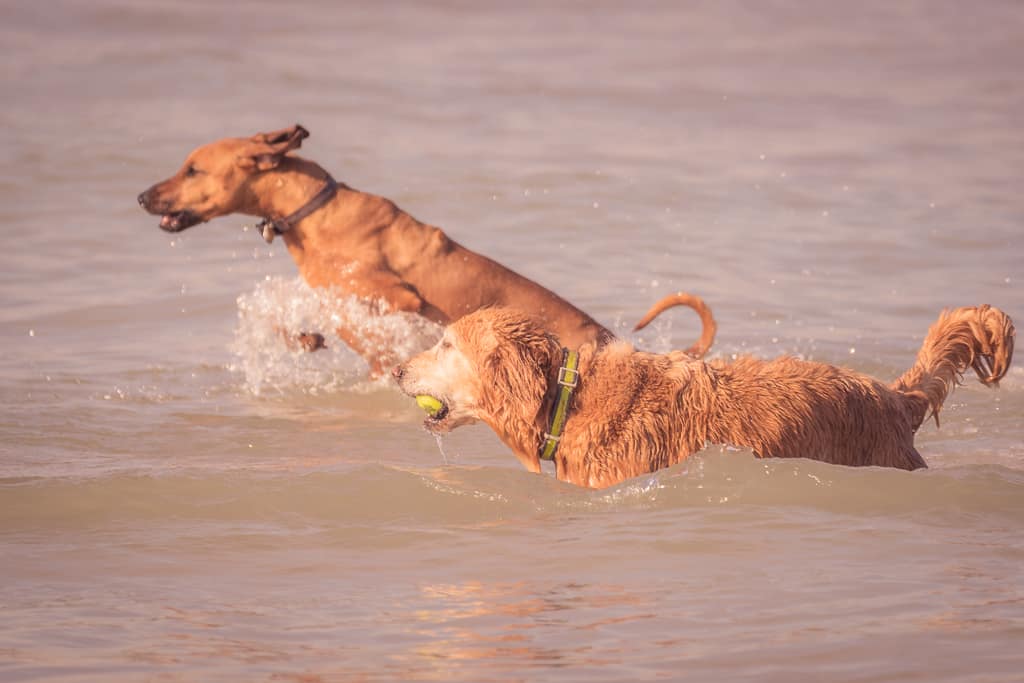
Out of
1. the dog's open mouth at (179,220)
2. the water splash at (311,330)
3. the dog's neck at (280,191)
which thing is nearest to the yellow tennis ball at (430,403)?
the water splash at (311,330)

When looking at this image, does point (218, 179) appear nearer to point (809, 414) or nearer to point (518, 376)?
Answer: point (518, 376)

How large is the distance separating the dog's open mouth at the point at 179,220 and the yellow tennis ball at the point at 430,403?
4405mm

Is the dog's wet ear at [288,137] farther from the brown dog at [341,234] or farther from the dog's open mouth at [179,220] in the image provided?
the dog's open mouth at [179,220]

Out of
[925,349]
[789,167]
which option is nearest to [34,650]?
[925,349]

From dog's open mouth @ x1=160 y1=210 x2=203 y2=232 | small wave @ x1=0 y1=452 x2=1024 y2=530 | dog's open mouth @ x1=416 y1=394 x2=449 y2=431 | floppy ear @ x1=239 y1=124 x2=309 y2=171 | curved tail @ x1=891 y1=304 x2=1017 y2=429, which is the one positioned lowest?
small wave @ x1=0 y1=452 x2=1024 y2=530

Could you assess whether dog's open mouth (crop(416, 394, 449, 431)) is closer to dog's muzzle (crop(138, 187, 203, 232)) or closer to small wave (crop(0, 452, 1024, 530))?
small wave (crop(0, 452, 1024, 530))

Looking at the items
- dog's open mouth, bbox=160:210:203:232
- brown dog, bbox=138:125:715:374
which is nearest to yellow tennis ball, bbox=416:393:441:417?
brown dog, bbox=138:125:715:374

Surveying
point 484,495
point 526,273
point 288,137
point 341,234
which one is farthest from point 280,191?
point 484,495

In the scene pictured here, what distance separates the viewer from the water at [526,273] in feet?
18.0

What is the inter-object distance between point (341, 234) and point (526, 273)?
3596mm

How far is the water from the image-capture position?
18.0 feet

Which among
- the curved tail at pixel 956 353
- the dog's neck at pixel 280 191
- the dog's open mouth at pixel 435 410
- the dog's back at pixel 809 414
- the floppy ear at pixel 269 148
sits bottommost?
the dog's open mouth at pixel 435 410

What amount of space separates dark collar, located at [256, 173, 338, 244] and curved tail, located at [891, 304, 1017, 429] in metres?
5.00

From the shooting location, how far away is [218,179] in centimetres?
1082
